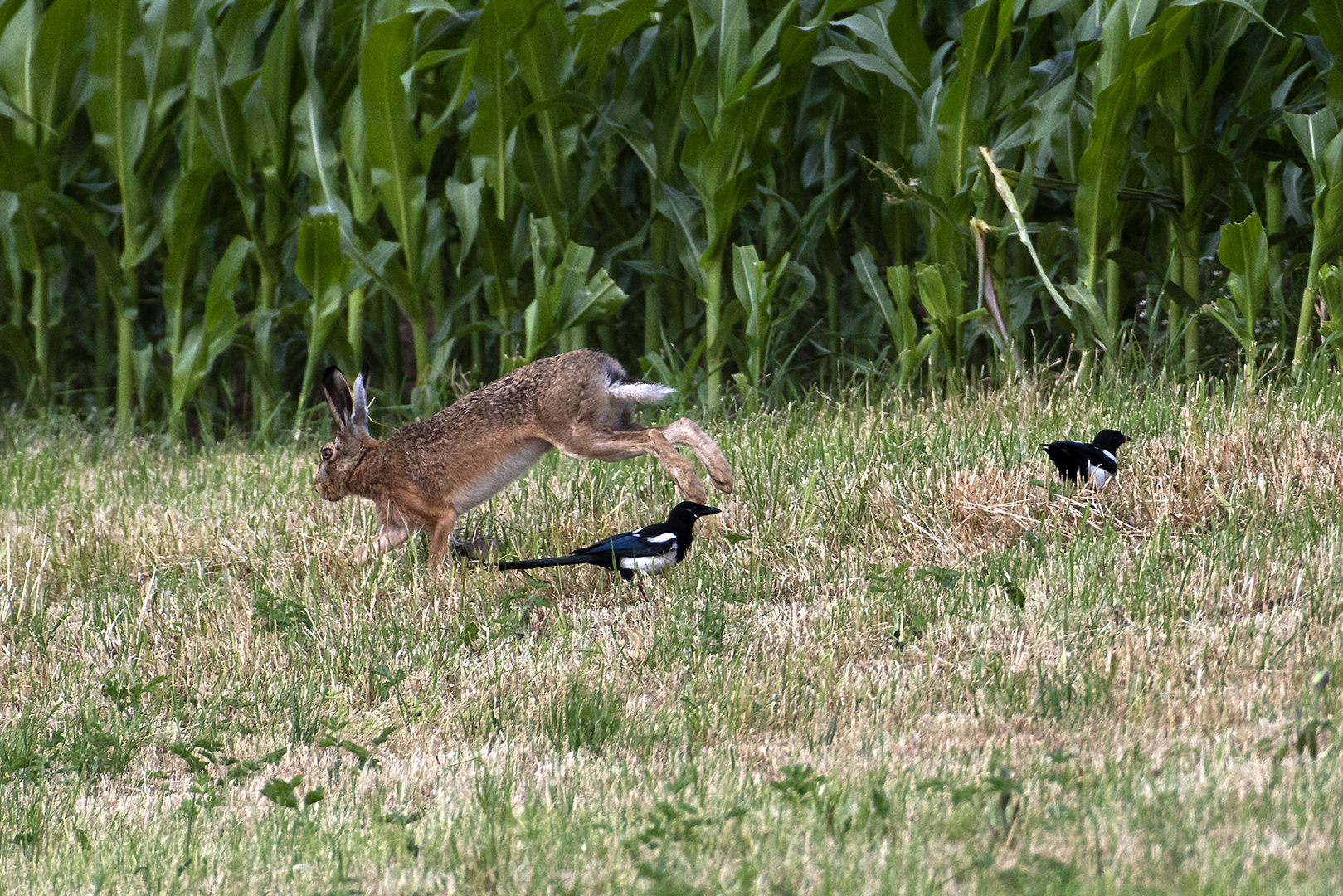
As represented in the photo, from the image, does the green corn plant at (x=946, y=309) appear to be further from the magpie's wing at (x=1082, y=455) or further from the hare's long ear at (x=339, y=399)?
the hare's long ear at (x=339, y=399)

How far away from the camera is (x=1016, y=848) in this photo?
274cm

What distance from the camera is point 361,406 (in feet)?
18.7

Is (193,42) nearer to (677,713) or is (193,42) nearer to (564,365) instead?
(564,365)

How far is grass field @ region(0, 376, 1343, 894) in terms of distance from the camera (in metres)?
2.84

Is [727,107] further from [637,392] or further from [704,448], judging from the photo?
[704,448]

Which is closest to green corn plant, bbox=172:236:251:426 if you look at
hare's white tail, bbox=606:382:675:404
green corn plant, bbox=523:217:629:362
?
green corn plant, bbox=523:217:629:362

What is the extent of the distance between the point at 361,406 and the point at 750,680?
2457mm

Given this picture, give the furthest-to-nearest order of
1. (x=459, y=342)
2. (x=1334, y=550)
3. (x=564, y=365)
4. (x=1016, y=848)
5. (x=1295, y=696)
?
(x=459, y=342), (x=564, y=365), (x=1334, y=550), (x=1295, y=696), (x=1016, y=848)

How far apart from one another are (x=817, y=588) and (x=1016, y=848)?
2.23m

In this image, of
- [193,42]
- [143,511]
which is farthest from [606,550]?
[193,42]

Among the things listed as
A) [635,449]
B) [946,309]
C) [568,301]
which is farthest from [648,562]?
[568,301]

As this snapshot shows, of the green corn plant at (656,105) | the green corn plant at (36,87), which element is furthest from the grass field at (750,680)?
the green corn plant at (36,87)

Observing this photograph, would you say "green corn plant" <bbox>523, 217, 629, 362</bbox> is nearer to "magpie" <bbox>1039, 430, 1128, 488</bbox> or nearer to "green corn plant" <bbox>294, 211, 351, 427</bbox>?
"green corn plant" <bbox>294, 211, 351, 427</bbox>

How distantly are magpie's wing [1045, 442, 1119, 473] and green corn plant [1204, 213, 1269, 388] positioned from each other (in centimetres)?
213
